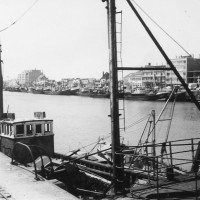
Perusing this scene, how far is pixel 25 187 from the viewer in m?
9.54

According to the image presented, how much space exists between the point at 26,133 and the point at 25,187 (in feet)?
26.0

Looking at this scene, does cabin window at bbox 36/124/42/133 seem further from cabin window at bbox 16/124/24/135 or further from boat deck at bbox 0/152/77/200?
boat deck at bbox 0/152/77/200

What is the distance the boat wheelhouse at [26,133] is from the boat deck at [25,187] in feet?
17.2

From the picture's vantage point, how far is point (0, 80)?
2167 cm

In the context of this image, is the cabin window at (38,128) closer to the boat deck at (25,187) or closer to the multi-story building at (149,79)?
the boat deck at (25,187)

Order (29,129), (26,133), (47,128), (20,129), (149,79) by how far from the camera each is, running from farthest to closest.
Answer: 1. (149,79)
2. (47,128)
3. (29,129)
4. (26,133)
5. (20,129)

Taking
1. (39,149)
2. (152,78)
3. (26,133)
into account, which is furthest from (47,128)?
(152,78)

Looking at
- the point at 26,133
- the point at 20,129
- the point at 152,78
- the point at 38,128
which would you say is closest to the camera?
the point at 20,129

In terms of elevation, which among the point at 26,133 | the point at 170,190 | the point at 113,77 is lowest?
the point at 170,190

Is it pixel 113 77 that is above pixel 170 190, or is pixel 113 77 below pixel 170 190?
above

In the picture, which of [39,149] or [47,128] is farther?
[47,128]

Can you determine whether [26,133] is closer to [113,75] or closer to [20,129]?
[20,129]

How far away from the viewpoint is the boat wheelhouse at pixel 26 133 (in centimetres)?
1692

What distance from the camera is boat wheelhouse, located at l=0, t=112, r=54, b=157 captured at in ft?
55.5
